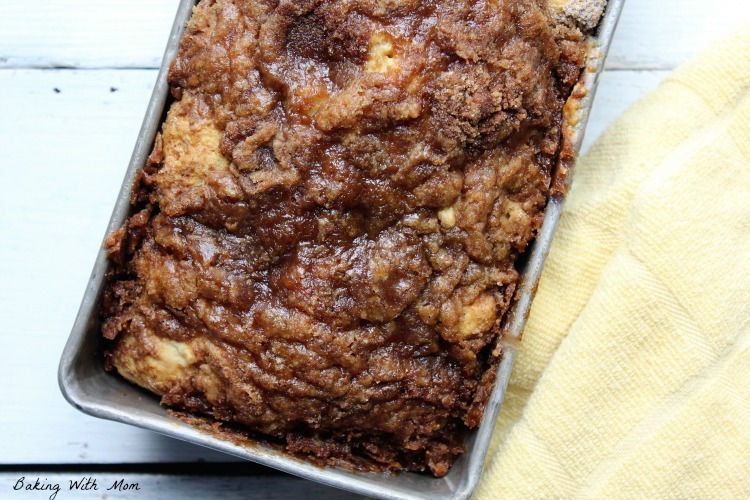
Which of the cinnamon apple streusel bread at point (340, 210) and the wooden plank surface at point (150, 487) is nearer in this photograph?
the cinnamon apple streusel bread at point (340, 210)

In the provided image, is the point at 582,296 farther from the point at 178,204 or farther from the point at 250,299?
the point at 178,204

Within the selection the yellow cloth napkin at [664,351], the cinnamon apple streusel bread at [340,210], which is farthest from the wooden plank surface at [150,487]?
the yellow cloth napkin at [664,351]

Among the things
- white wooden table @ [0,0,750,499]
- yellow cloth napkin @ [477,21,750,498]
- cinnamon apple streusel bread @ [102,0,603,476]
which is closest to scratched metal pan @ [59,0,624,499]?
cinnamon apple streusel bread @ [102,0,603,476]

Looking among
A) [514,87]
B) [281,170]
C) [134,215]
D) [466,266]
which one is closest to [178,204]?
[134,215]

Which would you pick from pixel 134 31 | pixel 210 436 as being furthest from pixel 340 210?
pixel 134 31

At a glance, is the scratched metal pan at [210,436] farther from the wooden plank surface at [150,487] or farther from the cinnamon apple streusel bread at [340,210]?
the wooden plank surface at [150,487]

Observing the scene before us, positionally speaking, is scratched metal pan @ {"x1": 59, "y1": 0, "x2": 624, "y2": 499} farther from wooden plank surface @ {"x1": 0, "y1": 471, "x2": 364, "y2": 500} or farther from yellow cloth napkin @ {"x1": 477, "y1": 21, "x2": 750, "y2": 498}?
wooden plank surface @ {"x1": 0, "y1": 471, "x2": 364, "y2": 500}

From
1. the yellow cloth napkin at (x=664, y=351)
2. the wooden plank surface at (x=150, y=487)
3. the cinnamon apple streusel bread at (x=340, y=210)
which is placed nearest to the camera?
the cinnamon apple streusel bread at (x=340, y=210)
